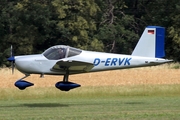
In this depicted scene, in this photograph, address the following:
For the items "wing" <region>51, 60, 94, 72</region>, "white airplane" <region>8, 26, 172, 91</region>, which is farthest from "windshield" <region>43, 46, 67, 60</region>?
"wing" <region>51, 60, 94, 72</region>

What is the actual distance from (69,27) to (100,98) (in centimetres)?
2394

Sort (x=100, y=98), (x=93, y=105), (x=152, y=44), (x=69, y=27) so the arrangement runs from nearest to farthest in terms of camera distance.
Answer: (x=93, y=105) < (x=152, y=44) < (x=100, y=98) < (x=69, y=27)

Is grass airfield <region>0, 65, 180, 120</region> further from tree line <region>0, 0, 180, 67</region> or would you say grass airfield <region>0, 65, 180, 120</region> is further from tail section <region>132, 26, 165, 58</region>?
tree line <region>0, 0, 180, 67</region>

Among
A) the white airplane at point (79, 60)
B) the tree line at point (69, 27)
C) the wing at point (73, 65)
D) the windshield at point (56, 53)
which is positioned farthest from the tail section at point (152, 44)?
the tree line at point (69, 27)

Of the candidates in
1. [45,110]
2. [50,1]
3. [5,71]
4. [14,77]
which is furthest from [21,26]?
[45,110]

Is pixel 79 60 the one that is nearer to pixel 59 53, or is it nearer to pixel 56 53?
pixel 59 53

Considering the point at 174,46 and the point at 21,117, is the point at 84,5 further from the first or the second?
the point at 21,117

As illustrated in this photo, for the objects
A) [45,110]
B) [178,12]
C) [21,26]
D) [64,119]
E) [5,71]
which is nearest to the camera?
[64,119]

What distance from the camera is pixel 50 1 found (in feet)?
176

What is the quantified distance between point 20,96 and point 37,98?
96cm

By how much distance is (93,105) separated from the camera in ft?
76.0

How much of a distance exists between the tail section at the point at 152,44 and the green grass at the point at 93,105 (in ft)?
6.39

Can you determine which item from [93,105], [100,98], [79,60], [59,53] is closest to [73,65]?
[79,60]

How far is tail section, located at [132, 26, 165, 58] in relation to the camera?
78.1 feet
